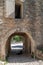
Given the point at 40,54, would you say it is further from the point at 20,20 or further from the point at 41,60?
the point at 20,20

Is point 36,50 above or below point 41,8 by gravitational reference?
below

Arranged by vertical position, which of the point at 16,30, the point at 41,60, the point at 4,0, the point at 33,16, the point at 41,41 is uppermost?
the point at 4,0

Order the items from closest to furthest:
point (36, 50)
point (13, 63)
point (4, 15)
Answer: point (13, 63) → point (4, 15) → point (36, 50)

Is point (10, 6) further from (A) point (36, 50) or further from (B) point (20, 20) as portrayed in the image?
(A) point (36, 50)

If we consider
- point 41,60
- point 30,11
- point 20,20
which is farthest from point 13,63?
point 30,11

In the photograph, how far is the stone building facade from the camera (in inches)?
459

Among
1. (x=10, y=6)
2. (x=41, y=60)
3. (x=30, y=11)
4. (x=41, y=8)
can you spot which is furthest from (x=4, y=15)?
(x=41, y=60)

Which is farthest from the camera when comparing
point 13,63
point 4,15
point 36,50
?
point 36,50

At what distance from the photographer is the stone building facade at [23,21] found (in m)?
11.7

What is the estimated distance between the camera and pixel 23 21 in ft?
39.8

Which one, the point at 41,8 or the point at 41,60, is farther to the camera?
the point at 41,8

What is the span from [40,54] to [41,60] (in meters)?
0.53

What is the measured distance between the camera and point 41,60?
11.6 meters

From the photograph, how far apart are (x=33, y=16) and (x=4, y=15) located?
195cm
